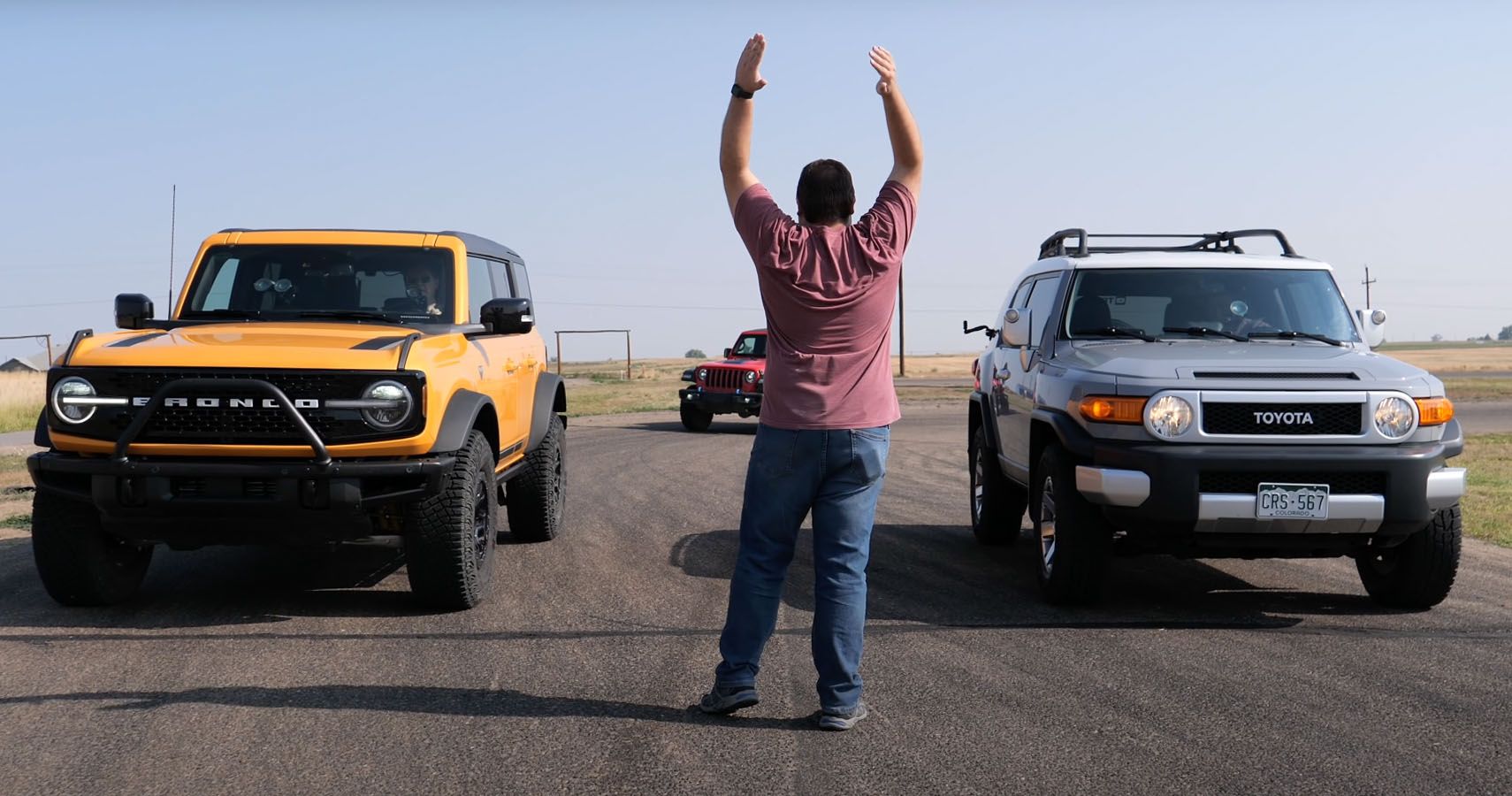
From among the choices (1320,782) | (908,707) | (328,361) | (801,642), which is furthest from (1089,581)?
(328,361)

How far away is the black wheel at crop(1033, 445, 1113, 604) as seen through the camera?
6906mm

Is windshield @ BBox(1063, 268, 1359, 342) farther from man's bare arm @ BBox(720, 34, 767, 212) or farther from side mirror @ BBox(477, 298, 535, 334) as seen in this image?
man's bare arm @ BBox(720, 34, 767, 212)

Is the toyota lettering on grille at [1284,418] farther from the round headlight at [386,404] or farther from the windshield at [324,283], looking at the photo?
the windshield at [324,283]

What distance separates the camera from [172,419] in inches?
253

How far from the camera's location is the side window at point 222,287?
816cm

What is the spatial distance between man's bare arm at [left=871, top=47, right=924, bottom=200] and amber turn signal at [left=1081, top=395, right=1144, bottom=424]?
231 cm

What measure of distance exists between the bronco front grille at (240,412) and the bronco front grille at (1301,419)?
4.01 m

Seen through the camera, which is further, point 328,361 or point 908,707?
point 328,361

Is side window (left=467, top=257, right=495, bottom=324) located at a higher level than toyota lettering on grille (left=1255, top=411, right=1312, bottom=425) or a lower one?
higher

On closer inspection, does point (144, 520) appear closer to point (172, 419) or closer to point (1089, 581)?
point (172, 419)

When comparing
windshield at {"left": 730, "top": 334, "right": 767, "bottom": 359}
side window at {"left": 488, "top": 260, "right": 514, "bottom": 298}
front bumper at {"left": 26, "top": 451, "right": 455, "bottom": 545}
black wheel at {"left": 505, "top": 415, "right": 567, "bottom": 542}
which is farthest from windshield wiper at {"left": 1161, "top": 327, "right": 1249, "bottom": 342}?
windshield at {"left": 730, "top": 334, "right": 767, "bottom": 359}

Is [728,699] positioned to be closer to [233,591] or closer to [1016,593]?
[1016,593]

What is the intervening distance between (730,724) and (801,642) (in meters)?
1.39

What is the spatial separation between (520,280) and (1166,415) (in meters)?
5.44
